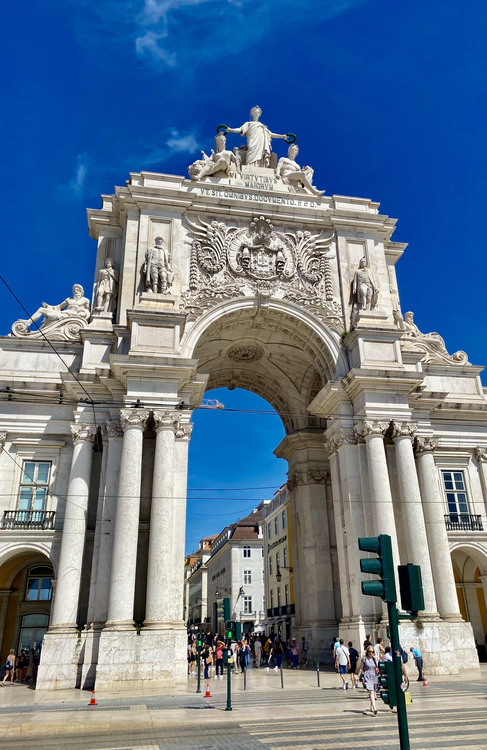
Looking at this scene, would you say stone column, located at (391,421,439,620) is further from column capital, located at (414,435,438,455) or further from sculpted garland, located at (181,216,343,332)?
sculpted garland, located at (181,216,343,332)

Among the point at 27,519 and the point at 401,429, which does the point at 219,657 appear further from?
the point at 401,429

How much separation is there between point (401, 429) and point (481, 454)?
5990 mm

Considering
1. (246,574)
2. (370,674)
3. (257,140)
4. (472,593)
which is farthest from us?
(246,574)

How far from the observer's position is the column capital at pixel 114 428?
24234 mm

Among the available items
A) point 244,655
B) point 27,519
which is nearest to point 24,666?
point 27,519

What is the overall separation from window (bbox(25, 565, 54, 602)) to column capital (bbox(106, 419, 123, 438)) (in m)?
8.17

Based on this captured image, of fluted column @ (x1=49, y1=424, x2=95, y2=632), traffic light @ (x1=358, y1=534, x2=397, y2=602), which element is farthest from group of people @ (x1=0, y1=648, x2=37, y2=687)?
traffic light @ (x1=358, y1=534, x2=397, y2=602)

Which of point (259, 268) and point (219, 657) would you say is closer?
point (219, 657)

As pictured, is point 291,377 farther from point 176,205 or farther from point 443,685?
point 443,685

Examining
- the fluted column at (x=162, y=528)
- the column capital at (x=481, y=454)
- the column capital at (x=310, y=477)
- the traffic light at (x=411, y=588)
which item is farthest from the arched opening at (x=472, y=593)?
the traffic light at (x=411, y=588)

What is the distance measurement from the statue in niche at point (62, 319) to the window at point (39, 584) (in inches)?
421

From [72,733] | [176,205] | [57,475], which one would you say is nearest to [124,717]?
[72,733]

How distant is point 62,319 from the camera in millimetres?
27641

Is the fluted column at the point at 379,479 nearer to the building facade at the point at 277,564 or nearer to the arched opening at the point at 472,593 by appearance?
the arched opening at the point at 472,593
